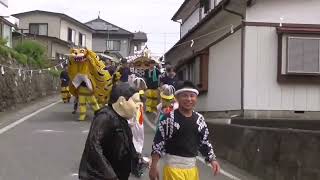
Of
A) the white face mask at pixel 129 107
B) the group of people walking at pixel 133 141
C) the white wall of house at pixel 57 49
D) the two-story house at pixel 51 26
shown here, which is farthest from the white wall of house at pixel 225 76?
the two-story house at pixel 51 26

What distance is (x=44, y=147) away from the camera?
46.9 feet

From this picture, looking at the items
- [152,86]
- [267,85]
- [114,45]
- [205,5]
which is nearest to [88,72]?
[152,86]

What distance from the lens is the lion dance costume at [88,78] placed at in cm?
1969

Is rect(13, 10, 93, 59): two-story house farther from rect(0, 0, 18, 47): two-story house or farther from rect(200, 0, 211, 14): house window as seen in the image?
rect(200, 0, 211, 14): house window

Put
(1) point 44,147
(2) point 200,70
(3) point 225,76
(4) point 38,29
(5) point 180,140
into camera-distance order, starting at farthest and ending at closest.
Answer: (4) point 38,29 < (2) point 200,70 < (3) point 225,76 < (1) point 44,147 < (5) point 180,140

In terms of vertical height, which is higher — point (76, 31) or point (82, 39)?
point (76, 31)

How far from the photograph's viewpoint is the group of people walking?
5.68 meters

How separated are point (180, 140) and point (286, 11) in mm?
13576

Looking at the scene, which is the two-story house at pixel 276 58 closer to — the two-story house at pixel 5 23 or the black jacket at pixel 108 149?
the black jacket at pixel 108 149

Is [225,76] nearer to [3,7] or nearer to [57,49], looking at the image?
[3,7]

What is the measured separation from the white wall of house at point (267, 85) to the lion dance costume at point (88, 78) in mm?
4547

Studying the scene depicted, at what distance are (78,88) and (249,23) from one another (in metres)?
5.96

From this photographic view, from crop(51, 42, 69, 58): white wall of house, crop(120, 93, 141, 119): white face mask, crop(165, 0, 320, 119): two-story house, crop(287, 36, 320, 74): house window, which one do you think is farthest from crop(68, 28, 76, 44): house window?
crop(120, 93, 141, 119): white face mask

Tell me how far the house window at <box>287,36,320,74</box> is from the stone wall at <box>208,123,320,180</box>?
6233 millimetres
